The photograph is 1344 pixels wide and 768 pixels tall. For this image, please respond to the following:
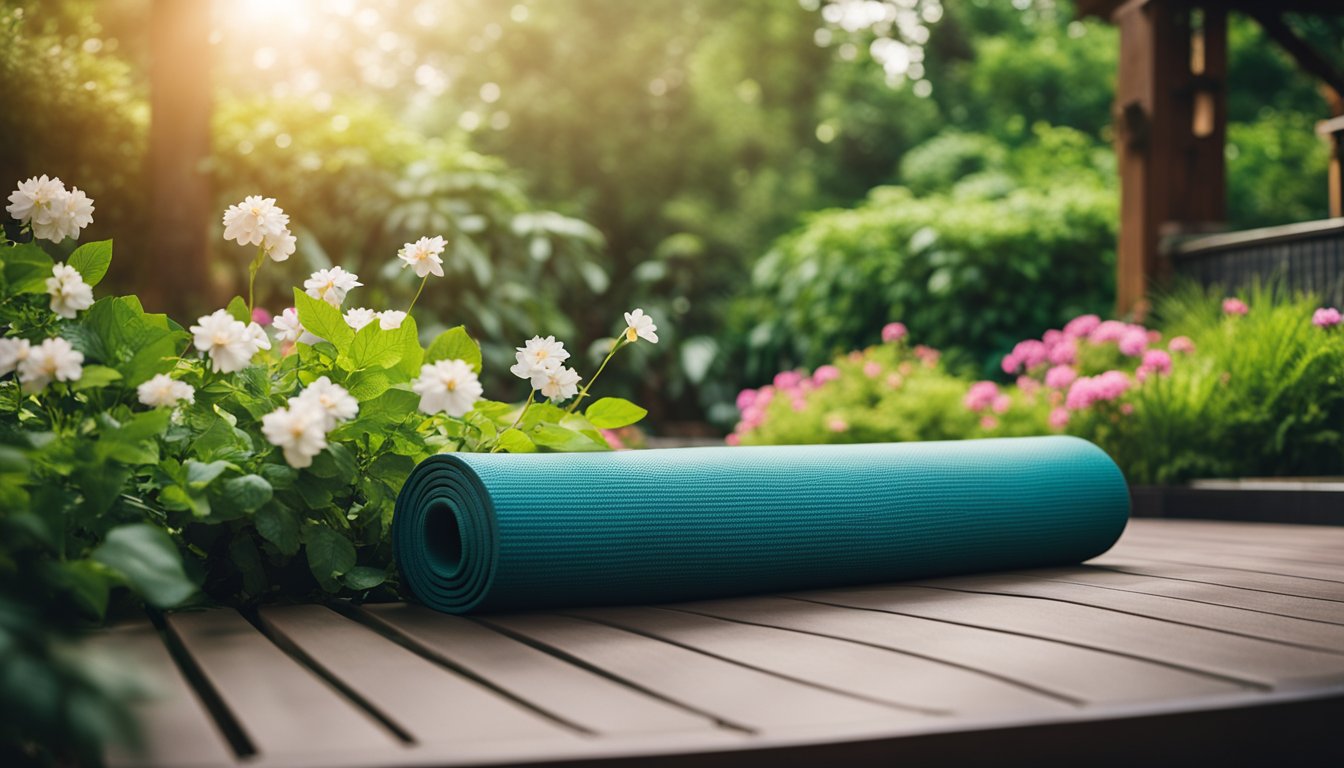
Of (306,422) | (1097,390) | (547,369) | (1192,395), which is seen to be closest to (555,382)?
(547,369)

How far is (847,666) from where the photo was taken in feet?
4.60

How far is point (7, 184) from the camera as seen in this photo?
4.88 metres

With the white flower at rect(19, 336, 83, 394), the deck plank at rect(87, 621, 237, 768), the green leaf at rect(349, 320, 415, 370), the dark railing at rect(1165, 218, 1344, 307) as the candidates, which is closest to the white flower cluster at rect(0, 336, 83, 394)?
the white flower at rect(19, 336, 83, 394)

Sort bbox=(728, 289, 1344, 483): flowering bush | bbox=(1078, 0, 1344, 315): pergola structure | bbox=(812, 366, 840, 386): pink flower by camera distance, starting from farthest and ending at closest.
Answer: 1. bbox=(812, 366, 840, 386): pink flower
2. bbox=(1078, 0, 1344, 315): pergola structure
3. bbox=(728, 289, 1344, 483): flowering bush

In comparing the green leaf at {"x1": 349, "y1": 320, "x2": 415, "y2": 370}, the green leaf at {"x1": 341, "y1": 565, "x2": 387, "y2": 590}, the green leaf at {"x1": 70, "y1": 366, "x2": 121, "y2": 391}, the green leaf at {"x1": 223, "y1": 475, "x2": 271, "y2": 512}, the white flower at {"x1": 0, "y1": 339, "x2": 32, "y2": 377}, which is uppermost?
the green leaf at {"x1": 349, "y1": 320, "x2": 415, "y2": 370}

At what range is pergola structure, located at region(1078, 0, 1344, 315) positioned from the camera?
574 cm

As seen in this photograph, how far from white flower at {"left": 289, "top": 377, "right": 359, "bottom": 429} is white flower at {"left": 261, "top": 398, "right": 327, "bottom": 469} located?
2 cm

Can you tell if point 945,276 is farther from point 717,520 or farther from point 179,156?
point 717,520

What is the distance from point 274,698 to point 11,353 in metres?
0.70

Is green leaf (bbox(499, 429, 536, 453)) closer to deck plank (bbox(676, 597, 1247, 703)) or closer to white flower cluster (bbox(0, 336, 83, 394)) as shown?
deck plank (bbox(676, 597, 1247, 703))

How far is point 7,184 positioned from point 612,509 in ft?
13.7

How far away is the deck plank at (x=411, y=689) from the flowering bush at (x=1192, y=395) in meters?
3.14

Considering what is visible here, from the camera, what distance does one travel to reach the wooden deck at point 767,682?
1080 mm

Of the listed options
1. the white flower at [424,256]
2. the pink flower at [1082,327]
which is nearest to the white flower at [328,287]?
the white flower at [424,256]
